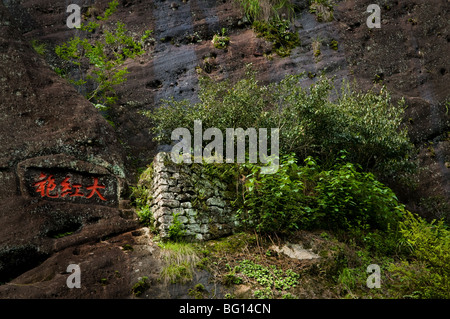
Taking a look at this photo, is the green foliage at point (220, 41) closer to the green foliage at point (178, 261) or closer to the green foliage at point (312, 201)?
the green foliage at point (312, 201)

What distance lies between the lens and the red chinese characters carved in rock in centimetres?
690

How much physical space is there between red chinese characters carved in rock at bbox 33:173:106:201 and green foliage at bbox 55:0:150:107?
14.1 feet

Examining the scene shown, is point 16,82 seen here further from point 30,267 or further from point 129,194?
point 30,267

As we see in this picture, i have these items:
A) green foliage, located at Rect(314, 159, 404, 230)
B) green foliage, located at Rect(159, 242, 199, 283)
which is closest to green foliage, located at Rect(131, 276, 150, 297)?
green foliage, located at Rect(159, 242, 199, 283)

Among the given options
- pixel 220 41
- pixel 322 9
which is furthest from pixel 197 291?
pixel 322 9

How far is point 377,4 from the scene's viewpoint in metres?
13.5

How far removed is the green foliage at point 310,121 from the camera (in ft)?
29.3

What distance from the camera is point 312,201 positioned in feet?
24.9

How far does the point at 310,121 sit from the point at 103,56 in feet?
22.6

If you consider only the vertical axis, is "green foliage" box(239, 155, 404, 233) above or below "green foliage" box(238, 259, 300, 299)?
above

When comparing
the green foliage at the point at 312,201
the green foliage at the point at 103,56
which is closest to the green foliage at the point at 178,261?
the green foliage at the point at 312,201

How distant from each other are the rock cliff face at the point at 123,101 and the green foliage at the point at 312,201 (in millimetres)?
2321

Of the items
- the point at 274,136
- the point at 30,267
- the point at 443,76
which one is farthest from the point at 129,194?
the point at 443,76

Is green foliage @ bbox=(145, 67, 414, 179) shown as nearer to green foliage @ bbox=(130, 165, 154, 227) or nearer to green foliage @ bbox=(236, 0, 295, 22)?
green foliage @ bbox=(130, 165, 154, 227)
